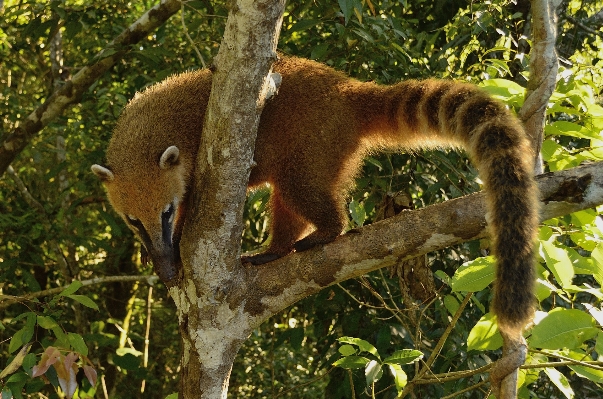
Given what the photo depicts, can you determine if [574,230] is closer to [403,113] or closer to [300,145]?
[403,113]

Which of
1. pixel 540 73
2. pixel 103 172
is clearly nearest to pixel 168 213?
pixel 103 172

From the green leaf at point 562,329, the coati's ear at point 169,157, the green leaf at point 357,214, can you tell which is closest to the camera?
the green leaf at point 562,329

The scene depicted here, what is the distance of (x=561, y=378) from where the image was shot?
2697mm

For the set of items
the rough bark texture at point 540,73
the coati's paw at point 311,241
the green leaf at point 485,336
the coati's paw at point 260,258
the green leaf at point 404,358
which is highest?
the rough bark texture at point 540,73

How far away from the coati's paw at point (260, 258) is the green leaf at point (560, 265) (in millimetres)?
1566

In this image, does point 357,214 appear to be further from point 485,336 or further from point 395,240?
point 485,336

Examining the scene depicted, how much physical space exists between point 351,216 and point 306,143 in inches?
24.5

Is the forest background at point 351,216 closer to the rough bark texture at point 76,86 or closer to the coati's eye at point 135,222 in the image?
the rough bark texture at point 76,86

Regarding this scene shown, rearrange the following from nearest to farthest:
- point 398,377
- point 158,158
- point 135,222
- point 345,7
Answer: point 398,377, point 345,7, point 158,158, point 135,222

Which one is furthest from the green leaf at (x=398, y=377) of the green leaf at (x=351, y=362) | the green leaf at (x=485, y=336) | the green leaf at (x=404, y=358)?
the green leaf at (x=485, y=336)

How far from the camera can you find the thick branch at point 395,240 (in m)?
2.56

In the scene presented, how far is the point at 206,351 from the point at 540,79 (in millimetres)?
1914

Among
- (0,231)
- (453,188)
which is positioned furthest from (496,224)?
(0,231)

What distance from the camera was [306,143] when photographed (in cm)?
353
